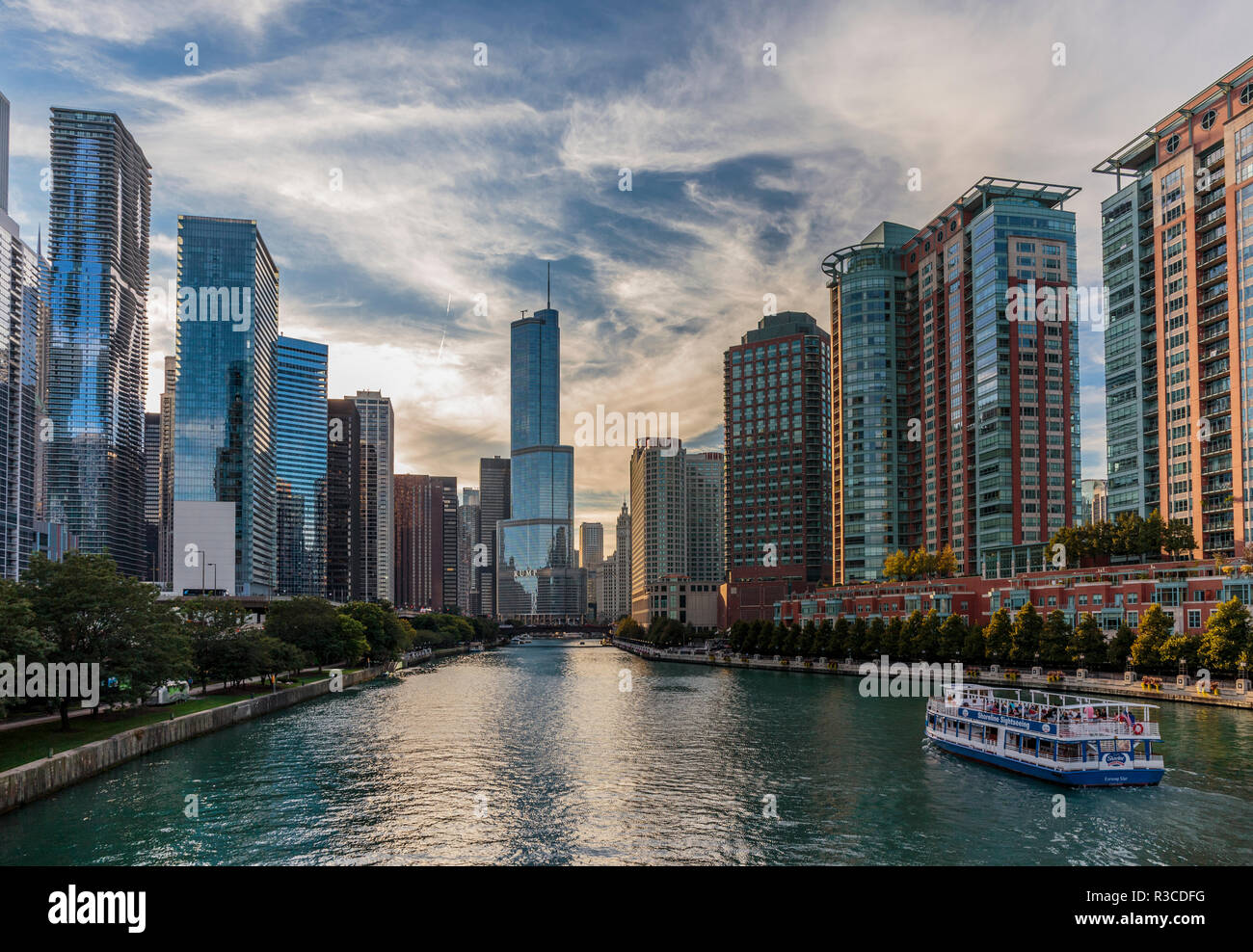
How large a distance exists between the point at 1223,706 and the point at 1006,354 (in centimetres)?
11544

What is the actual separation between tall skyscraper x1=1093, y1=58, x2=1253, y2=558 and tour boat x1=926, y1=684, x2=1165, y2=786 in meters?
86.9

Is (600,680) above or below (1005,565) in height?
below

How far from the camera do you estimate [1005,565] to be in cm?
18688

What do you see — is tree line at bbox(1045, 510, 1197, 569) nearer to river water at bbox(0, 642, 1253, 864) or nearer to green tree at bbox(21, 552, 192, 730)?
river water at bbox(0, 642, 1253, 864)

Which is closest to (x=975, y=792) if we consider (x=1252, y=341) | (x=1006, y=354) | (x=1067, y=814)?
(x=1067, y=814)

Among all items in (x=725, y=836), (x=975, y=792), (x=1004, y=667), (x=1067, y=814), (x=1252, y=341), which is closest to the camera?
(x=725, y=836)

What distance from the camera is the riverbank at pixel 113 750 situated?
172ft

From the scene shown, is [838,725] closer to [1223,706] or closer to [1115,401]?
[1223,706]

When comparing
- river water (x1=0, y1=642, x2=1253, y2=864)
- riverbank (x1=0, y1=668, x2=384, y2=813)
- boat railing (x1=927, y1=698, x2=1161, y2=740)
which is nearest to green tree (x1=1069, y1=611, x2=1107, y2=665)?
river water (x1=0, y1=642, x2=1253, y2=864)

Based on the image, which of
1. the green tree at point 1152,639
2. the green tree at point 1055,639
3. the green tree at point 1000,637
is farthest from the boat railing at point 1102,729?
the green tree at point 1000,637

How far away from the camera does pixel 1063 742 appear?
6128 centimetres

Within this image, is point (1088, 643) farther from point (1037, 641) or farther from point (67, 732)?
point (67, 732)

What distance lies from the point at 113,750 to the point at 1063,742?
219 ft

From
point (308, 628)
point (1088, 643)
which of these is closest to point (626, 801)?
point (1088, 643)
